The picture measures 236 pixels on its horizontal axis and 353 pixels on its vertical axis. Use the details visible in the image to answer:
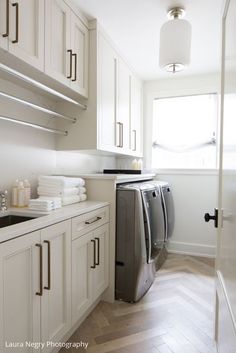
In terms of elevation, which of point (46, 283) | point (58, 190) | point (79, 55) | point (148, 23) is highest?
point (148, 23)

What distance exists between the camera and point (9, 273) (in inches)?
41.7

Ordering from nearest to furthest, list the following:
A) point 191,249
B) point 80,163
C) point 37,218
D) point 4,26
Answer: point 4,26, point 37,218, point 80,163, point 191,249

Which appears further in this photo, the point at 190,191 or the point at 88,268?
the point at 190,191

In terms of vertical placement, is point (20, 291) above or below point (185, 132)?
below

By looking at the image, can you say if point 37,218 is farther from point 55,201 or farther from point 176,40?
point 176,40

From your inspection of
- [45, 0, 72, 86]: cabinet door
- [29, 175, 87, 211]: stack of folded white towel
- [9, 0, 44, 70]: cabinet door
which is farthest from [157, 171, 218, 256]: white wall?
[9, 0, 44, 70]: cabinet door

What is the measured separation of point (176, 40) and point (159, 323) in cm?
212

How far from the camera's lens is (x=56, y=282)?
4.55 ft

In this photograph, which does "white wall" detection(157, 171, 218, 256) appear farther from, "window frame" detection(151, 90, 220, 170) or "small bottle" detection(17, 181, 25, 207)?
"small bottle" detection(17, 181, 25, 207)

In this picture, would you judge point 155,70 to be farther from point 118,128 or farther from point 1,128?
point 1,128

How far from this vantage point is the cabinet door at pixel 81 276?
156cm

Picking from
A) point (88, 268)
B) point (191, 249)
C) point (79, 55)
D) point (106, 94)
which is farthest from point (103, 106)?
point (191, 249)

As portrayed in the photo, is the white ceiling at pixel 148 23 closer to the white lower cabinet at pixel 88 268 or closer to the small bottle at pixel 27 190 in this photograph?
the small bottle at pixel 27 190

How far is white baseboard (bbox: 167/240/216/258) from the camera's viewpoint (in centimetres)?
315
